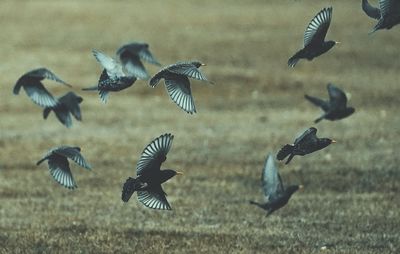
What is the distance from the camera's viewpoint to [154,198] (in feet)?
29.0

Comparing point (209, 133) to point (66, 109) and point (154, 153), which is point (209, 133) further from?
point (154, 153)

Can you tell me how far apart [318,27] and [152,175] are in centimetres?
190

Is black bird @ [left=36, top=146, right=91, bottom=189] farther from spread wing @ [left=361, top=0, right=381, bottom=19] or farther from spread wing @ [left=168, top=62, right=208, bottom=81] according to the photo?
spread wing @ [left=361, top=0, right=381, bottom=19]

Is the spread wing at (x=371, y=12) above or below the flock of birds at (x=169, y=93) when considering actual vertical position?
above

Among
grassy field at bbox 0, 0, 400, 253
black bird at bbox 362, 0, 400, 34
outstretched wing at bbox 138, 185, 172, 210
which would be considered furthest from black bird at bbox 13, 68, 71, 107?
black bird at bbox 362, 0, 400, 34

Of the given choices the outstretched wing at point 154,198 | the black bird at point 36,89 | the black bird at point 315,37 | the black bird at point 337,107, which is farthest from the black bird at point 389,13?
the black bird at point 36,89

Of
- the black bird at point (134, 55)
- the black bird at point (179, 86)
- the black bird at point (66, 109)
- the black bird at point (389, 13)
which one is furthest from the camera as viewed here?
the black bird at point (66, 109)

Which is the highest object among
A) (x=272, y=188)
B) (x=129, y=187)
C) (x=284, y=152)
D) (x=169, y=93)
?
(x=169, y=93)

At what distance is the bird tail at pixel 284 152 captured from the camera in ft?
28.9

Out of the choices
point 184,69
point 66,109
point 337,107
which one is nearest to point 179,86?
point 184,69

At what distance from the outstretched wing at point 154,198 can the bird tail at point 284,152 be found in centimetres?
104

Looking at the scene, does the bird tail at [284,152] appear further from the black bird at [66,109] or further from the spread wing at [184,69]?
the black bird at [66,109]

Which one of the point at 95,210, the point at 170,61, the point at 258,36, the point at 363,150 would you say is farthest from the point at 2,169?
the point at 258,36

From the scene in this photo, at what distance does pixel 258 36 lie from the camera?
31.7m
